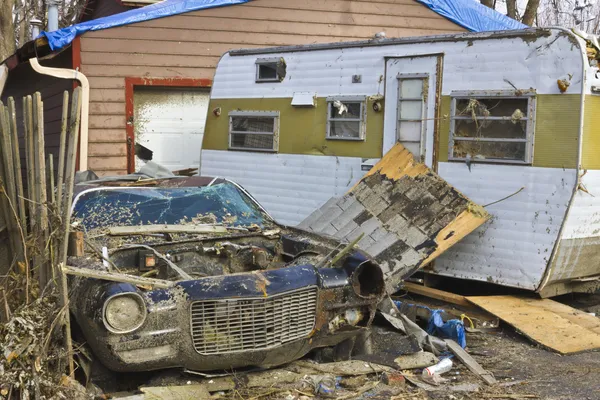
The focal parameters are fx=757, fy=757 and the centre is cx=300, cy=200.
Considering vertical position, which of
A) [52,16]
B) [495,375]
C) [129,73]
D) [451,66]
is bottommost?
[495,375]

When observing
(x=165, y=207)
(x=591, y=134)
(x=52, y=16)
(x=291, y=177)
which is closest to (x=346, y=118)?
(x=291, y=177)

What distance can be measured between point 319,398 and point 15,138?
8.69 ft

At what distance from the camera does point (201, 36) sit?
42.2 feet

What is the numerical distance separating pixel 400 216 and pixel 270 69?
3.09 metres

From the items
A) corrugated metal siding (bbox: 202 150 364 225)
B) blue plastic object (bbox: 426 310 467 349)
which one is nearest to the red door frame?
corrugated metal siding (bbox: 202 150 364 225)

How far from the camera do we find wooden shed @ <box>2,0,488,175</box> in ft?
39.9

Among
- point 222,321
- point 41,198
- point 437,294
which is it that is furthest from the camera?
point 437,294

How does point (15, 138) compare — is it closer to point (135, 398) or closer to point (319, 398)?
point (135, 398)

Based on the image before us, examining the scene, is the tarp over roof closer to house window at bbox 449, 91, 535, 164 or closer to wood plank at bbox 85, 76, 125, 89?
wood plank at bbox 85, 76, 125, 89

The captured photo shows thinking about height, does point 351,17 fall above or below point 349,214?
above

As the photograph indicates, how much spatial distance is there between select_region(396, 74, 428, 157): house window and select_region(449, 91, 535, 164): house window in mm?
392

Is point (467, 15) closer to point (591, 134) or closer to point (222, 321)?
point (591, 134)

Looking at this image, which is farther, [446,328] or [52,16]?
[52,16]

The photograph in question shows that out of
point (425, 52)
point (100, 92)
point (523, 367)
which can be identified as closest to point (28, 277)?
point (523, 367)
